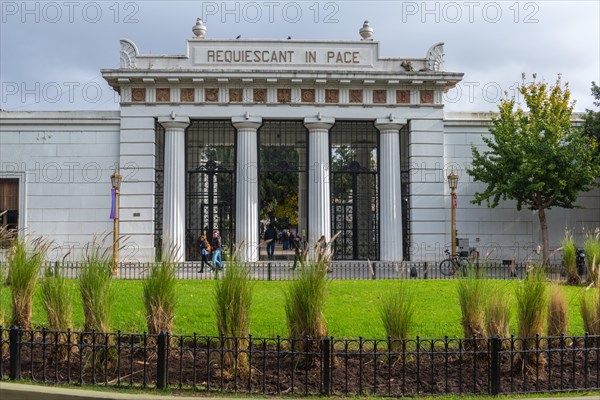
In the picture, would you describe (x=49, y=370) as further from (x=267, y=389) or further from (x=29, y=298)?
(x=267, y=389)

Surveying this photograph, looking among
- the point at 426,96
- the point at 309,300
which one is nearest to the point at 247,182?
the point at 426,96

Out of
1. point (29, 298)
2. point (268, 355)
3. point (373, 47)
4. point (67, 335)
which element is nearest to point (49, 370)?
point (67, 335)

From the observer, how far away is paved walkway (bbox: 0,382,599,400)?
670 cm

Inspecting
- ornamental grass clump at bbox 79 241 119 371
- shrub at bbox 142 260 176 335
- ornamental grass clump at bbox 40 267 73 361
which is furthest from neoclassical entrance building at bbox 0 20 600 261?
ornamental grass clump at bbox 79 241 119 371

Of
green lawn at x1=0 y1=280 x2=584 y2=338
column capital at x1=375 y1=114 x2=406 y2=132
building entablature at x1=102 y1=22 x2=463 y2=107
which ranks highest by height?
building entablature at x1=102 y1=22 x2=463 y2=107

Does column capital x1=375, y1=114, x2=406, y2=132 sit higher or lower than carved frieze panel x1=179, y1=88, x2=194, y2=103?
lower

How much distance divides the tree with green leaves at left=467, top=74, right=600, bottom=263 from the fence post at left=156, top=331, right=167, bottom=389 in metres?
18.6

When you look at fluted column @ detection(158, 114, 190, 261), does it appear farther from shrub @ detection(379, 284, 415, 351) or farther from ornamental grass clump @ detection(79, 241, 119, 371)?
shrub @ detection(379, 284, 415, 351)

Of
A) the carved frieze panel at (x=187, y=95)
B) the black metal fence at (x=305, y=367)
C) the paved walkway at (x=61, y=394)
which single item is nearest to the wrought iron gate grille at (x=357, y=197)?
the carved frieze panel at (x=187, y=95)

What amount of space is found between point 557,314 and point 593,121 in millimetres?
19138

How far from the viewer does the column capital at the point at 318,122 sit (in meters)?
25.7

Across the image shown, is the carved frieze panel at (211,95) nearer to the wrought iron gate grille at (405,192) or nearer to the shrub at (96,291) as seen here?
the wrought iron gate grille at (405,192)

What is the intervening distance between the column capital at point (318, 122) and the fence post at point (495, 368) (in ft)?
63.5

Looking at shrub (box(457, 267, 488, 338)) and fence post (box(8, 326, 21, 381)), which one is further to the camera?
shrub (box(457, 267, 488, 338))
